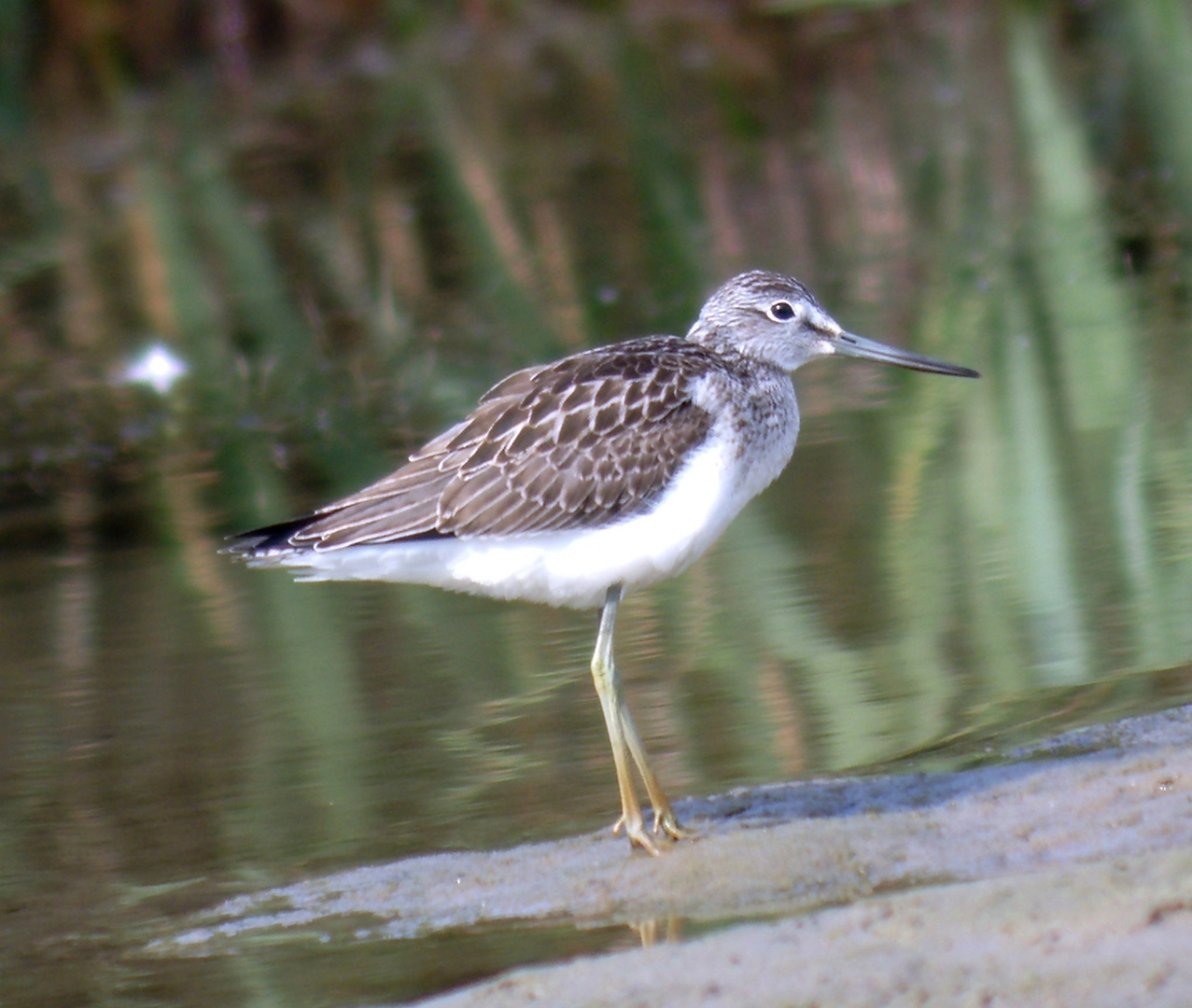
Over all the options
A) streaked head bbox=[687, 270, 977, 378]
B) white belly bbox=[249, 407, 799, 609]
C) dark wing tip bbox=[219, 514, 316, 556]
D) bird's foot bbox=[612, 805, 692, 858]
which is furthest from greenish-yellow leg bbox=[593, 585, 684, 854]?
streaked head bbox=[687, 270, 977, 378]

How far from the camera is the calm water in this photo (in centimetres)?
591

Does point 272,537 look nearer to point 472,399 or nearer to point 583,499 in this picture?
point 583,499

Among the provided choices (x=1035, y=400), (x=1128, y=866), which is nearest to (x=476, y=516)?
(x=1128, y=866)

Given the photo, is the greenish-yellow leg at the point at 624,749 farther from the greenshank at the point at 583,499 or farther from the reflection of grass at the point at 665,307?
the reflection of grass at the point at 665,307

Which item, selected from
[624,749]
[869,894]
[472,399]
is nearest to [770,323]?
[624,749]

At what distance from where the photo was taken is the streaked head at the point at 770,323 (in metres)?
6.33

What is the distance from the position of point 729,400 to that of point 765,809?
4.08ft

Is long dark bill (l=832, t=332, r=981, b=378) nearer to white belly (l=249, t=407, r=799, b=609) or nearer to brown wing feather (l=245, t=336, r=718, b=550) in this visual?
brown wing feather (l=245, t=336, r=718, b=550)

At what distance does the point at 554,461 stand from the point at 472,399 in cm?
507

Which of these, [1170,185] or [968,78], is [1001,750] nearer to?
[1170,185]

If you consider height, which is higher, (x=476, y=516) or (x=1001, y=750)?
(x=476, y=516)

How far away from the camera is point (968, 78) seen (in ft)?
54.4

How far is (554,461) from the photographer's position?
5.75 metres

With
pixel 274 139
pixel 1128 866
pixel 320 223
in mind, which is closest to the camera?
pixel 1128 866
